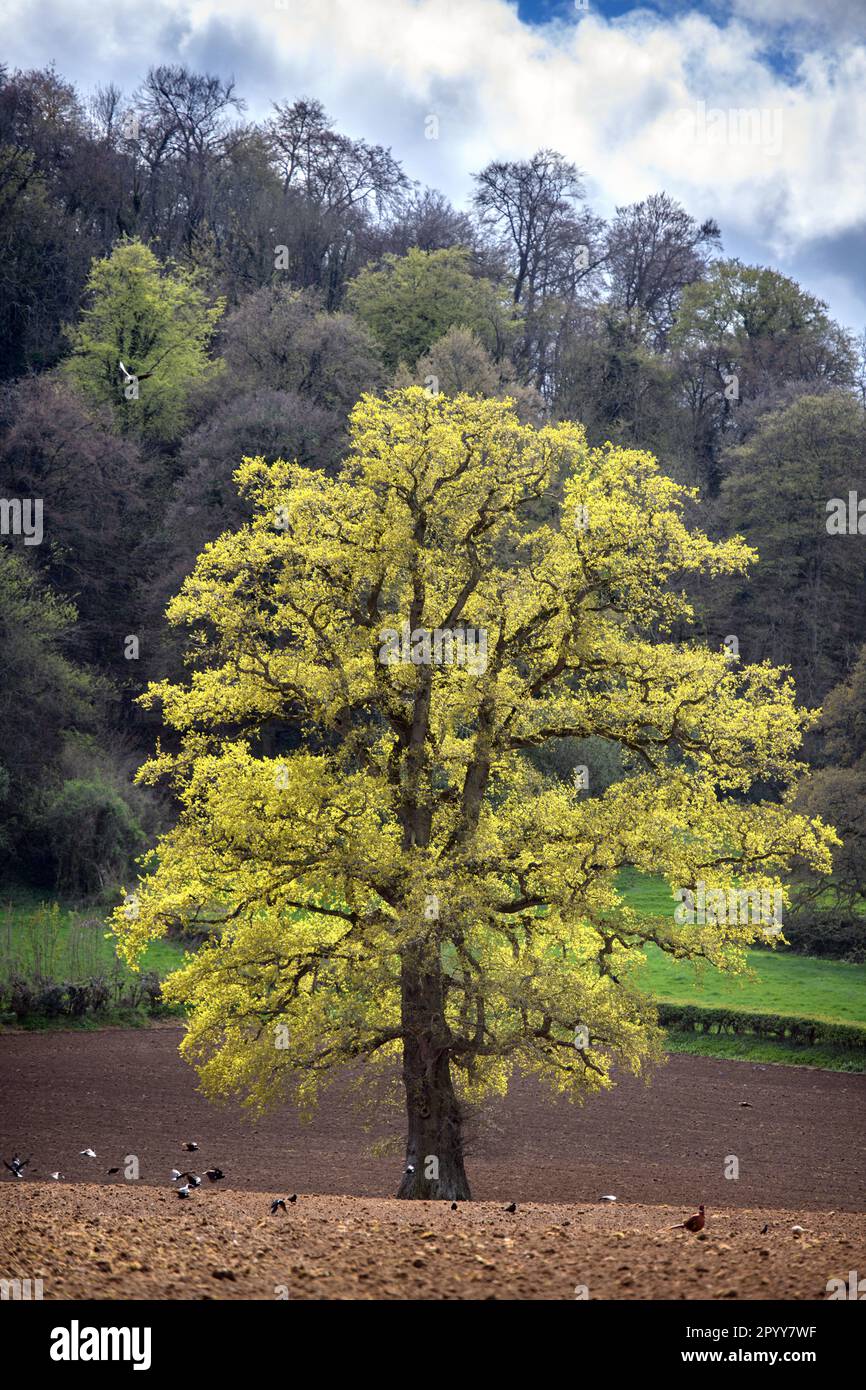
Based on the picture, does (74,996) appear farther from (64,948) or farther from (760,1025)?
(760,1025)

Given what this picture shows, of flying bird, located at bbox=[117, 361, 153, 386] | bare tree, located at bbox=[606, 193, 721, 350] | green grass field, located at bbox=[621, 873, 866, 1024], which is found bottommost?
green grass field, located at bbox=[621, 873, 866, 1024]

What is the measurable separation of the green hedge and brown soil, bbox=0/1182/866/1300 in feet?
67.5

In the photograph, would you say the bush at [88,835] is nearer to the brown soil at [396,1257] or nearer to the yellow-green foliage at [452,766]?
the yellow-green foliage at [452,766]

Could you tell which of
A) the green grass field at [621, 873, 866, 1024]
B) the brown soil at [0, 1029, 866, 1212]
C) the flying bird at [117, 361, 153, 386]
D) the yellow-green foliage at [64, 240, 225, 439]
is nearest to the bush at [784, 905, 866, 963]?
the green grass field at [621, 873, 866, 1024]

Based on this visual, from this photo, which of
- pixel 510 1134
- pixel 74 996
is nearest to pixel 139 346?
pixel 74 996

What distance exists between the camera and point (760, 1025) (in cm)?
3434

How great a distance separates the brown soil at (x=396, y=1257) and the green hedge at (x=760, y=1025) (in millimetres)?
20577

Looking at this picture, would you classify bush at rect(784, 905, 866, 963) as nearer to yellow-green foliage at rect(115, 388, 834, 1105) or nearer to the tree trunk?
yellow-green foliage at rect(115, 388, 834, 1105)

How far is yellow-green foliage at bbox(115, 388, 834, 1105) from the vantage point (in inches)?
709

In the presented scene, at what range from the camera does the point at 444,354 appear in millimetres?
53750

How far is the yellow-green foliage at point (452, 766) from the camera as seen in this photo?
59.1 ft

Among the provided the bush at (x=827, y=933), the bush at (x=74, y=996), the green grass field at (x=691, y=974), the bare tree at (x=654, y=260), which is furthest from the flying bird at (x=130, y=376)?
the bare tree at (x=654, y=260)

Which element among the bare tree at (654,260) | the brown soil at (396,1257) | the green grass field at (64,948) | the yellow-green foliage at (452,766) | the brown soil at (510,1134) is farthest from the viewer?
the bare tree at (654,260)

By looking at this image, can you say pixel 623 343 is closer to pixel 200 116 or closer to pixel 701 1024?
pixel 200 116
